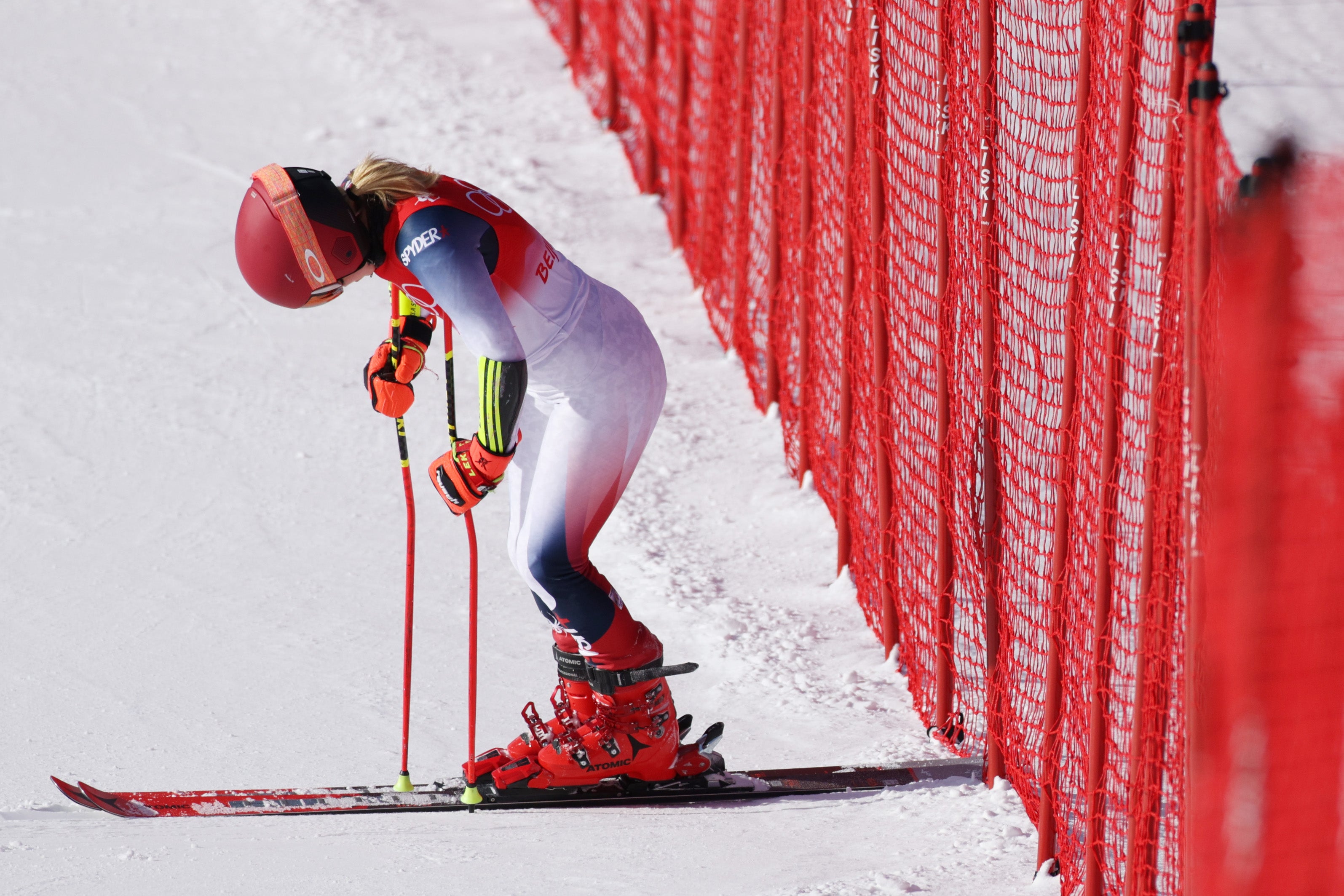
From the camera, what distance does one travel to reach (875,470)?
4.57 meters

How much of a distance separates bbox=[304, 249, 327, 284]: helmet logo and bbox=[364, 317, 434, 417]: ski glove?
31 centimetres

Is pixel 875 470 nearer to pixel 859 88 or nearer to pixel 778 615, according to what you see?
pixel 778 615

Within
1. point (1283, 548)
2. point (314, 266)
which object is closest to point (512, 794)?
point (314, 266)

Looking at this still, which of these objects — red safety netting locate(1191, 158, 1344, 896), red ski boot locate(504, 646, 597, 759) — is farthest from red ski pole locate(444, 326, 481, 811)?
red safety netting locate(1191, 158, 1344, 896)

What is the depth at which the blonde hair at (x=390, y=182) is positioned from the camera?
3346 millimetres

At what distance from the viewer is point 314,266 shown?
3252 mm

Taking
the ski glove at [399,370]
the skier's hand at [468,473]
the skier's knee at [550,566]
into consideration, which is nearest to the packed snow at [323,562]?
the skier's knee at [550,566]

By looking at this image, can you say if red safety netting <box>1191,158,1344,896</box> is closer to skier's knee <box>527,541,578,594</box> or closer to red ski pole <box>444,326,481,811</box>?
skier's knee <box>527,541,578,594</box>

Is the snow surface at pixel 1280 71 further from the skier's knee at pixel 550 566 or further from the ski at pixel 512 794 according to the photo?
the skier's knee at pixel 550 566

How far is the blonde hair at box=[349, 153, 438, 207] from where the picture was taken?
3.35 meters

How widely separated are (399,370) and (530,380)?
307 mm

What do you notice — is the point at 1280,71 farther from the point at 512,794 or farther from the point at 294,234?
the point at 294,234

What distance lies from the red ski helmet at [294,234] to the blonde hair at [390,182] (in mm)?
85

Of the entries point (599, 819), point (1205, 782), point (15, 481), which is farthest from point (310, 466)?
point (1205, 782)
